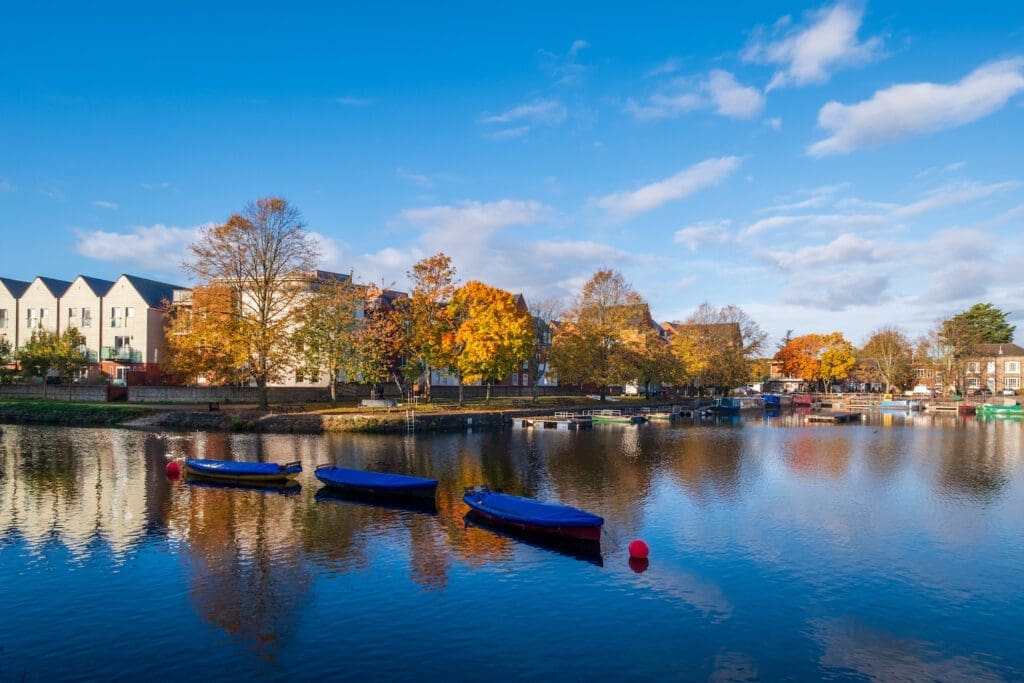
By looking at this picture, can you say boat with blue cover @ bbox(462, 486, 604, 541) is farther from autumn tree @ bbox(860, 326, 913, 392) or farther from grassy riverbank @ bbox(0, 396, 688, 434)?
autumn tree @ bbox(860, 326, 913, 392)

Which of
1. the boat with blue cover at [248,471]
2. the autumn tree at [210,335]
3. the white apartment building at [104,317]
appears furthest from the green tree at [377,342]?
the boat with blue cover at [248,471]

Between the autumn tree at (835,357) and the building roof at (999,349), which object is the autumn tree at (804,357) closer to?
the autumn tree at (835,357)

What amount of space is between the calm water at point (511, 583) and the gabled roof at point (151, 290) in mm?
48971

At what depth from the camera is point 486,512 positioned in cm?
2592

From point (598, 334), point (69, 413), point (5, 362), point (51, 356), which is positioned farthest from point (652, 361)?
point (5, 362)

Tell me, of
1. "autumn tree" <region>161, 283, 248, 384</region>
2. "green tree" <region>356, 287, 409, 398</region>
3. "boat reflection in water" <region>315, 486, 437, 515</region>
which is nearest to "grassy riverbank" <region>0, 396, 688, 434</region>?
"green tree" <region>356, 287, 409, 398</region>

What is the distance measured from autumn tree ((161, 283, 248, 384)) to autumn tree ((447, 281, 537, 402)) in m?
21.4

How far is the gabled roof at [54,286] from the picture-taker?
3415 inches

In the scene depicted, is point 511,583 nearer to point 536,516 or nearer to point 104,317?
point 536,516

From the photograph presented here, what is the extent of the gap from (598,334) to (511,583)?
6589 centimetres

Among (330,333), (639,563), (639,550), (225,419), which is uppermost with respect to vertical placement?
(330,333)

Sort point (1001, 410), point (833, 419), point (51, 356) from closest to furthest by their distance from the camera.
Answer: point (51, 356), point (833, 419), point (1001, 410)

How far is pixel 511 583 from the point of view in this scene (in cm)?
1955

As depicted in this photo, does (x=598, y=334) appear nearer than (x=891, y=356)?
Yes
